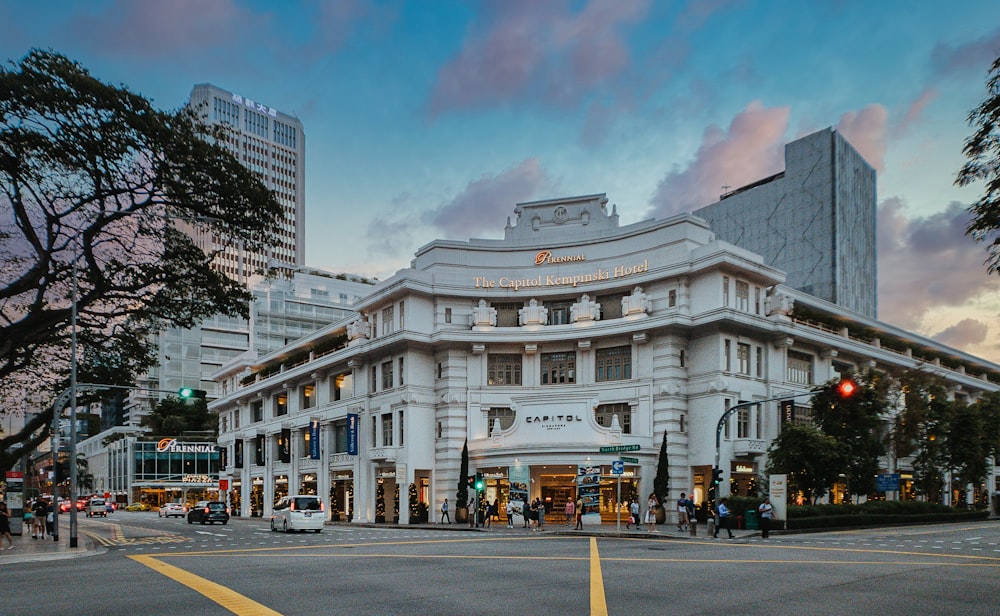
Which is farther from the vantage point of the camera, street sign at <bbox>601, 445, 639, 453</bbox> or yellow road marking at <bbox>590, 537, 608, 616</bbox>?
street sign at <bbox>601, 445, 639, 453</bbox>

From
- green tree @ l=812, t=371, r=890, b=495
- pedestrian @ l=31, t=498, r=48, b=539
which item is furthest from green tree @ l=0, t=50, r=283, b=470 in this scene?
green tree @ l=812, t=371, r=890, b=495

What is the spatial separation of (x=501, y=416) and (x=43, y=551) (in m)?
30.1

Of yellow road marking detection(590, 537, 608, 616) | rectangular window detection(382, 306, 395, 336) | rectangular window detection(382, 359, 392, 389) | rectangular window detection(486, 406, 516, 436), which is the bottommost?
yellow road marking detection(590, 537, 608, 616)

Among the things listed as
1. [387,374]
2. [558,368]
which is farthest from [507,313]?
[387,374]

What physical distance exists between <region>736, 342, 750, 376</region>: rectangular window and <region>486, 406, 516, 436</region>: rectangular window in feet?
48.4

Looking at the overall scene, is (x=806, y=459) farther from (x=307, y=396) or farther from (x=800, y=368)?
(x=307, y=396)

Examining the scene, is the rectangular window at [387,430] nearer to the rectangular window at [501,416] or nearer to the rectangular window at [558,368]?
the rectangular window at [501,416]

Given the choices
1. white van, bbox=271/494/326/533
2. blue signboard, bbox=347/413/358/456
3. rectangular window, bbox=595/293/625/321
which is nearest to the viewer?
white van, bbox=271/494/326/533

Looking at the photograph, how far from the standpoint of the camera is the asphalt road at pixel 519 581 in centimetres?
1409

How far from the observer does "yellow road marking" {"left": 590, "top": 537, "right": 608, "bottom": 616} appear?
13586mm

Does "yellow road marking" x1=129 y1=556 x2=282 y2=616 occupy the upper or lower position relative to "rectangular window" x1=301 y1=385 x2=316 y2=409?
lower

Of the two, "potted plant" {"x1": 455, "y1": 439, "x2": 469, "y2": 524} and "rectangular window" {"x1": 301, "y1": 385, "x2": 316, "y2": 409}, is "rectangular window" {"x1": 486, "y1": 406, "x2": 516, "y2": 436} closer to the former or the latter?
"potted plant" {"x1": 455, "y1": 439, "x2": 469, "y2": 524}

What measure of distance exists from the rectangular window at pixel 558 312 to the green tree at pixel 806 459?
1575cm

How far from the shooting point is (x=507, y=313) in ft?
188
